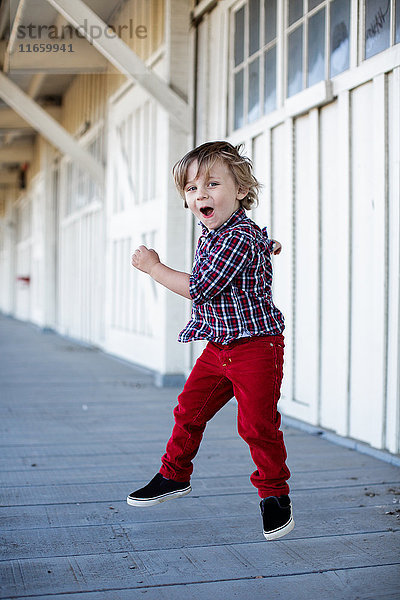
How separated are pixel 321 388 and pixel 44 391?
2.36 metres

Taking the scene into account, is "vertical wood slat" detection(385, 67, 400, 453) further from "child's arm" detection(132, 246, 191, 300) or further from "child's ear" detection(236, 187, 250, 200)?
"child's arm" detection(132, 246, 191, 300)

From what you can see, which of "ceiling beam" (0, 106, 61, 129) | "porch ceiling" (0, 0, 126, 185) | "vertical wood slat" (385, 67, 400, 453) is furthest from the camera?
"ceiling beam" (0, 106, 61, 129)

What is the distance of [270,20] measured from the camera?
442 cm

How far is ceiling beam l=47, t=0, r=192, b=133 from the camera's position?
484 centimetres

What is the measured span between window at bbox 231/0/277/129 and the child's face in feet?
7.98

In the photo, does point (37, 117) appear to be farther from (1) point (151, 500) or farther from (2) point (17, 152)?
(2) point (17, 152)

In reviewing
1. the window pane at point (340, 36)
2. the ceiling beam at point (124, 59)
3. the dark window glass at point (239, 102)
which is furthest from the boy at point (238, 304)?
the ceiling beam at point (124, 59)

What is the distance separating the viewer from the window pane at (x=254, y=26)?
181 inches

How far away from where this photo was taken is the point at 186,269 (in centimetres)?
566

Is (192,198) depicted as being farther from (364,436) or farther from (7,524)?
(364,436)

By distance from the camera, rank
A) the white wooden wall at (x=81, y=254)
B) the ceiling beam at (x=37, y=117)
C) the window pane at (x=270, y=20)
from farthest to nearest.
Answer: the white wooden wall at (x=81, y=254)
the ceiling beam at (x=37, y=117)
the window pane at (x=270, y=20)

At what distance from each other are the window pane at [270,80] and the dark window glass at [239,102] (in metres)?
0.40

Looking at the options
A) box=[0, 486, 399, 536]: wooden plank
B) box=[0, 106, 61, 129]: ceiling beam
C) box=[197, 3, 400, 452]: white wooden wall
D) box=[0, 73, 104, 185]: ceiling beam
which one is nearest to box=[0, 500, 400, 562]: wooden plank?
box=[0, 486, 399, 536]: wooden plank

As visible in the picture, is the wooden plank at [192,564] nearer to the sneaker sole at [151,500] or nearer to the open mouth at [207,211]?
the sneaker sole at [151,500]
